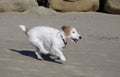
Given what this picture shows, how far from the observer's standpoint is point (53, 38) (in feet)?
32.3

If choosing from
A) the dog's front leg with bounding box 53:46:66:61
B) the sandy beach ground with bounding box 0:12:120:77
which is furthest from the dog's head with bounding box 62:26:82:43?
the sandy beach ground with bounding box 0:12:120:77

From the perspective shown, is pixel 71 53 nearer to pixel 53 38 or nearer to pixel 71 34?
pixel 53 38

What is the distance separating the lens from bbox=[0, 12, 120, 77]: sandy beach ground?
29.7 ft

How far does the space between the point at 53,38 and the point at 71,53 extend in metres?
1.75

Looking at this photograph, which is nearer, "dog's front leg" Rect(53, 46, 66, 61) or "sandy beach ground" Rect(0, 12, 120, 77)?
"sandy beach ground" Rect(0, 12, 120, 77)

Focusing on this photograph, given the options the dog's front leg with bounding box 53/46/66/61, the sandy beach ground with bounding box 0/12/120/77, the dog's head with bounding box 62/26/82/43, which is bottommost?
the sandy beach ground with bounding box 0/12/120/77

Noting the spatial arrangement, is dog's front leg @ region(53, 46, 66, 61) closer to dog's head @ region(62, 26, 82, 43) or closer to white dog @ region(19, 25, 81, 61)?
white dog @ region(19, 25, 81, 61)

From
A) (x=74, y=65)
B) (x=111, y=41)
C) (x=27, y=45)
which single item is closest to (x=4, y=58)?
(x=74, y=65)

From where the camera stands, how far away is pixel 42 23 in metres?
18.7

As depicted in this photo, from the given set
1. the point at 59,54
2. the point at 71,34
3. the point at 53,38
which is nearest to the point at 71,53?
the point at 53,38

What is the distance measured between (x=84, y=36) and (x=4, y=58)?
5.47 metres

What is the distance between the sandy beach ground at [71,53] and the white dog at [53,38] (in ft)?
0.96

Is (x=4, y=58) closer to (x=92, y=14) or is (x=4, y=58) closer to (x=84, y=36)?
(x=84, y=36)

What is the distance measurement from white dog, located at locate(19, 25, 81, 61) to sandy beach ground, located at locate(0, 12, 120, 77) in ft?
0.96
